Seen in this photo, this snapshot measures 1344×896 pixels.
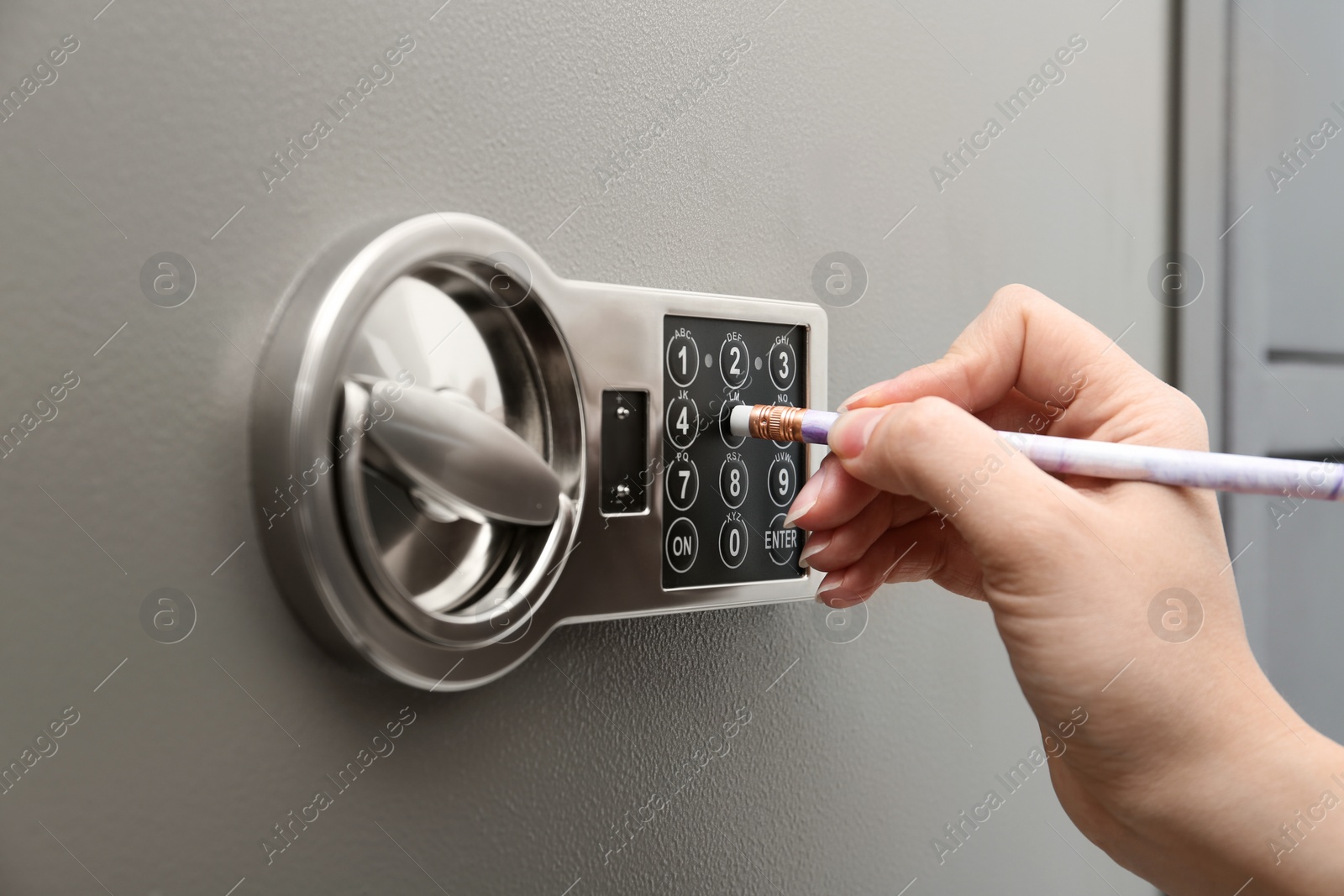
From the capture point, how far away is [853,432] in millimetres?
364

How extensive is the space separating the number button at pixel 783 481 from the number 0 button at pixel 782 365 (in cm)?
4

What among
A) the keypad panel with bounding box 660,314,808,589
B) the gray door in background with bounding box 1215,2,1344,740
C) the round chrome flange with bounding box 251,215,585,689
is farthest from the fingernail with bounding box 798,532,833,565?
the gray door in background with bounding box 1215,2,1344,740

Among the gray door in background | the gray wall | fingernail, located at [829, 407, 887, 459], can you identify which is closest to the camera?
the gray wall

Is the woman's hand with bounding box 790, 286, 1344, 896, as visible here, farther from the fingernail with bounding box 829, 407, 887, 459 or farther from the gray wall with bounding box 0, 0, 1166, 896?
the gray wall with bounding box 0, 0, 1166, 896

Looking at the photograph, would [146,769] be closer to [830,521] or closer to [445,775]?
[445,775]

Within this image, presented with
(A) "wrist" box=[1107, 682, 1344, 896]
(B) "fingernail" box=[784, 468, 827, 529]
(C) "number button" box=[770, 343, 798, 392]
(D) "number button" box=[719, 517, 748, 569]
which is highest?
(C) "number button" box=[770, 343, 798, 392]

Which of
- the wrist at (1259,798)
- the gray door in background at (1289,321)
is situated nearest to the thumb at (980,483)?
the wrist at (1259,798)

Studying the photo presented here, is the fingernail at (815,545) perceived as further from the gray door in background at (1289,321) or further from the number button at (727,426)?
the gray door in background at (1289,321)

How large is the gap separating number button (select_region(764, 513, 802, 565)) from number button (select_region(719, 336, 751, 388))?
0.07 meters

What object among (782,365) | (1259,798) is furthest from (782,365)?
(1259,798)

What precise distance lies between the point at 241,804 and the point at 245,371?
141 millimetres

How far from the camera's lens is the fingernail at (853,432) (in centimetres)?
36

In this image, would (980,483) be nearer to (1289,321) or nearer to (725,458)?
(725,458)

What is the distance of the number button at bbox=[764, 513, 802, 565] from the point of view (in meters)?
0.41
